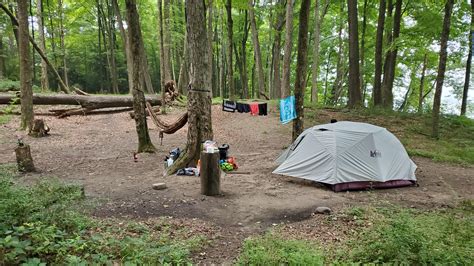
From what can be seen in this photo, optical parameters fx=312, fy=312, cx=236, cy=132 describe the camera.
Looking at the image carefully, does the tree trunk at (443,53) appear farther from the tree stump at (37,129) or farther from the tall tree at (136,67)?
the tree stump at (37,129)

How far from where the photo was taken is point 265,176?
7.07m

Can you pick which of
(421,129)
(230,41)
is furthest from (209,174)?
(421,129)

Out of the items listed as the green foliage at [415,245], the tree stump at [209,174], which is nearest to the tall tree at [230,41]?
the tree stump at [209,174]

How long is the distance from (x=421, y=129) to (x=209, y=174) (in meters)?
10.6

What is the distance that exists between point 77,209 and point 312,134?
4.86 metres

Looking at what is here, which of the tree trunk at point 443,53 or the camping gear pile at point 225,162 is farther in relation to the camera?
the tree trunk at point 443,53

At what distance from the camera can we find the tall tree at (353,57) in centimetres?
1367

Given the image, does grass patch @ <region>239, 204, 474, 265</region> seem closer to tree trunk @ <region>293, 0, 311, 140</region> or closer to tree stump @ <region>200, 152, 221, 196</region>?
tree stump @ <region>200, 152, 221, 196</region>

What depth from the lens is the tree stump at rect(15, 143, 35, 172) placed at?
255 inches

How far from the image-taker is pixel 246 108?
13852mm

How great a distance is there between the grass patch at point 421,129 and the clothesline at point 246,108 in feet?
6.43

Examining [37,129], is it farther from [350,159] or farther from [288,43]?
[288,43]

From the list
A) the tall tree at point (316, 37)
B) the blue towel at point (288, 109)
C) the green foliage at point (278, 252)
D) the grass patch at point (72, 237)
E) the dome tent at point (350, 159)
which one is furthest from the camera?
the tall tree at point (316, 37)

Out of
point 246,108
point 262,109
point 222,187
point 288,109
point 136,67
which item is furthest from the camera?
point 246,108
